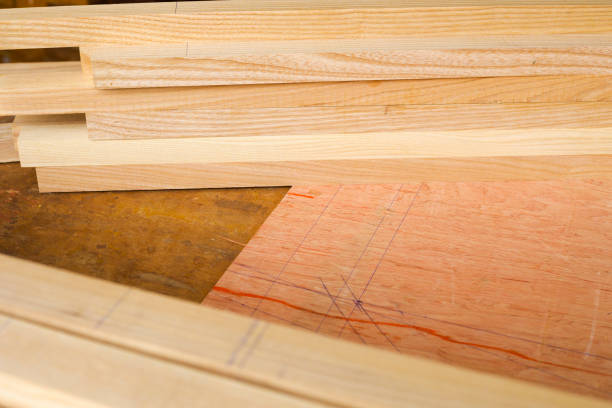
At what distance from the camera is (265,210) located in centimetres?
175

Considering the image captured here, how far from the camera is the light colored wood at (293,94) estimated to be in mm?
1698

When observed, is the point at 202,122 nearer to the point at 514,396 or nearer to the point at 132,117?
the point at 132,117

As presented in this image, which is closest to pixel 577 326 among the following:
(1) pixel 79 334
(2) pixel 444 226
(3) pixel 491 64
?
(2) pixel 444 226

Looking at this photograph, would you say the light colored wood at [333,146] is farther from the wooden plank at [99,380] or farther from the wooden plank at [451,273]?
the wooden plank at [99,380]

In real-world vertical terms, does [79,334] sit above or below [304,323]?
above

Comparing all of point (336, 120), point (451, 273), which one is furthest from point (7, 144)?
point (451, 273)

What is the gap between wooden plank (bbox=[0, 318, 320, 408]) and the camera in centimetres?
73

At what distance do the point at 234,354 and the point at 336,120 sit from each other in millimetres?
1109

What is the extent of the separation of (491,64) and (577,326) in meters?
0.74

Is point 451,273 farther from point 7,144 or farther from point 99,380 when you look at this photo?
point 7,144

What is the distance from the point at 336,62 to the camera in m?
1.64

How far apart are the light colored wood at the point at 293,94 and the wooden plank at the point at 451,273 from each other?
265 millimetres

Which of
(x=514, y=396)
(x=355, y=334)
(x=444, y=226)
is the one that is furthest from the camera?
(x=444, y=226)

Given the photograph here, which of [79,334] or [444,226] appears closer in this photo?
[79,334]
